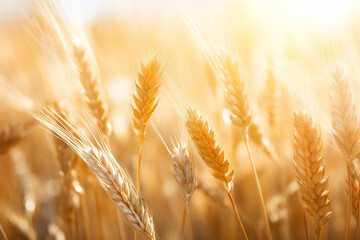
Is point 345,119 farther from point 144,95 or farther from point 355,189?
point 144,95

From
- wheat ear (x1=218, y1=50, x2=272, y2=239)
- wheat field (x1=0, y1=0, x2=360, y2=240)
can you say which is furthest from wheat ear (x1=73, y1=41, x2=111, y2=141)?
wheat ear (x1=218, y1=50, x2=272, y2=239)

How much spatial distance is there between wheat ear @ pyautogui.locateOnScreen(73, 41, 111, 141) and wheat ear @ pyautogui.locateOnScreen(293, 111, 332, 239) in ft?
2.27

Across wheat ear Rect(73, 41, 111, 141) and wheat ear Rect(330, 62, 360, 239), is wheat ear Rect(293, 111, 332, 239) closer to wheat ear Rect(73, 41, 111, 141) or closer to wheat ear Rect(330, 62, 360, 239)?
wheat ear Rect(330, 62, 360, 239)

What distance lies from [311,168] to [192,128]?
39cm

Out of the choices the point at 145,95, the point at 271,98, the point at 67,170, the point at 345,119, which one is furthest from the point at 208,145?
the point at 271,98

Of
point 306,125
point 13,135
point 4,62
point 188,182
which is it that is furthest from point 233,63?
point 4,62

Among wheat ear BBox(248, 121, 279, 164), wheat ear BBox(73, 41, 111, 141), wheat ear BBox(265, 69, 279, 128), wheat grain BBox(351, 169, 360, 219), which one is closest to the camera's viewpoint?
wheat grain BBox(351, 169, 360, 219)

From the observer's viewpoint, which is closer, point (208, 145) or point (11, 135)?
point (208, 145)

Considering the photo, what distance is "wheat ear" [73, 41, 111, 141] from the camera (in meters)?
1.26

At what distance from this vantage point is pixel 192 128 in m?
1.06

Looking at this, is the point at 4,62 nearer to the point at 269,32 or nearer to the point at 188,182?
the point at 269,32

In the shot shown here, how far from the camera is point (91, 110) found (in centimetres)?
127

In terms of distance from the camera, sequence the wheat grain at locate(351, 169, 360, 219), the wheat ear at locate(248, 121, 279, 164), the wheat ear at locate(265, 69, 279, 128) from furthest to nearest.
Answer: the wheat ear at locate(265, 69, 279, 128)
the wheat ear at locate(248, 121, 279, 164)
the wheat grain at locate(351, 169, 360, 219)

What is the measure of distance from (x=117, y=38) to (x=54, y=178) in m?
2.64
